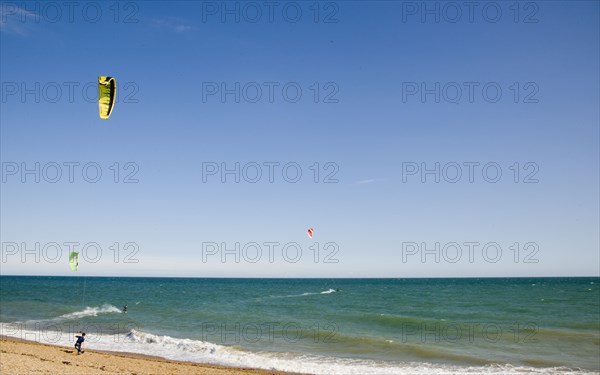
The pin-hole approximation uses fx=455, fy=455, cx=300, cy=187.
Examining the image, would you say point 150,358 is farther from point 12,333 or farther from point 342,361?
point 12,333

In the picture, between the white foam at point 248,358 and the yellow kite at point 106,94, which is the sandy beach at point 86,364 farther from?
the yellow kite at point 106,94

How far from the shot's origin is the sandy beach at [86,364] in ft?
50.8

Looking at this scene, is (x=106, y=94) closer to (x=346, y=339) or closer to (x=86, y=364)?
(x=86, y=364)

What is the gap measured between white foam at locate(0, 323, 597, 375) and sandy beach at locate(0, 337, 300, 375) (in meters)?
1.22

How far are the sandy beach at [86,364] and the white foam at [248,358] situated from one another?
1.22m

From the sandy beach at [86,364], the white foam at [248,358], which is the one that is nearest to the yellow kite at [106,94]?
the sandy beach at [86,364]

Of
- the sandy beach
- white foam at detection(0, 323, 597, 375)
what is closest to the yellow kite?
the sandy beach

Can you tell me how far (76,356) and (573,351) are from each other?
2315 cm

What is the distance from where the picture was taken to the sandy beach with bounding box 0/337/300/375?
15.5 metres

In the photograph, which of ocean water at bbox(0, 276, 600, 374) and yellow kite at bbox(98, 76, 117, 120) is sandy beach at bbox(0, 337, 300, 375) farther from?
yellow kite at bbox(98, 76, 117, 120)

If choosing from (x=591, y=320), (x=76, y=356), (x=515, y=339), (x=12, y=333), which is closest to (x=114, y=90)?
(x=76, y=356)

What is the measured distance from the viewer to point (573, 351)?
Answer: 22.3 meters

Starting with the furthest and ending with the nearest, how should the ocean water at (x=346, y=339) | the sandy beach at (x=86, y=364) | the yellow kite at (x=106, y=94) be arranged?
the ocean water at (x=346, y=339) < the sandy beach at (x=86, y=364) < the yellow kite at (x=106, y=94)

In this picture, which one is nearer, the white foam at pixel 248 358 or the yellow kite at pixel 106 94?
the yellow kite at pixel 106 94
